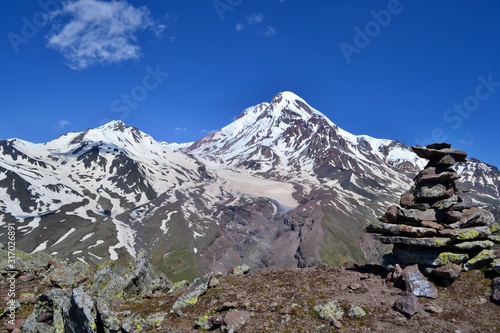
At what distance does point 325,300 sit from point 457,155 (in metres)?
13.1

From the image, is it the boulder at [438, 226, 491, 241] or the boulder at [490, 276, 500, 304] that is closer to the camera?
the boulder at [490, 276, 500, 304]

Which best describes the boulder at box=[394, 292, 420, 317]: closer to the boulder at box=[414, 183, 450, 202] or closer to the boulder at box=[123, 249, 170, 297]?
the boulder at box=[414, 183, 450, 202]

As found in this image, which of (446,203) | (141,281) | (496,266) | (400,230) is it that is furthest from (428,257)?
(141,281)

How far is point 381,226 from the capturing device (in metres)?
20.4

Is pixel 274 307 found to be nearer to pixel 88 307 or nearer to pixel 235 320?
pixel 235 320

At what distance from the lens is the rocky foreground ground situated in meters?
14.5

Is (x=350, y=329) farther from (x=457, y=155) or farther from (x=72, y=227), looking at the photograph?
(x=72, y=227)

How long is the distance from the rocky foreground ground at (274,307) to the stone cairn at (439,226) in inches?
42.0

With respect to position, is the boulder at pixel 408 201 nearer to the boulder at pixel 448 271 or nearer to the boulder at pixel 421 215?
the boulder at pixel 421 215

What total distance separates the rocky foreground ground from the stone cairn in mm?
1066

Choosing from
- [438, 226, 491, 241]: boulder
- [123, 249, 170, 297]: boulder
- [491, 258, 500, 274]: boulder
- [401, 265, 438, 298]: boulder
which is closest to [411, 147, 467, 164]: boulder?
[438, 226, 491, 241]: boulder

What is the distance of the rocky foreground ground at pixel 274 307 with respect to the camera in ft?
47.7

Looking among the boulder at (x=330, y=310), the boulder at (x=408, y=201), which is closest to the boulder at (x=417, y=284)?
the boulder at (x=330, y=310)

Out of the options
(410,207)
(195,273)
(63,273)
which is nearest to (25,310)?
(63,273)
